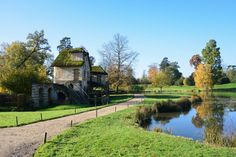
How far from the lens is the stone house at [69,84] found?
44.6 m

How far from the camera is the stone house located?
44.6 meters

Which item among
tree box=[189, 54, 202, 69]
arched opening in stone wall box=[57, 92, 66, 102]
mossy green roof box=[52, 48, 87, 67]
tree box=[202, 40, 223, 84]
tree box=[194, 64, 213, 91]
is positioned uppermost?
tree box=[189, 54, 202, 69]

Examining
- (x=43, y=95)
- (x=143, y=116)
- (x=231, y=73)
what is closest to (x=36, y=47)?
(x=43, y=95)

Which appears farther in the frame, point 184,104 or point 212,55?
point 212,55

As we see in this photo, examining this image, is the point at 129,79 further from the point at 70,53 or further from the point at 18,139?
the point at 18,139

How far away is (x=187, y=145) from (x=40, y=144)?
24.7 ft

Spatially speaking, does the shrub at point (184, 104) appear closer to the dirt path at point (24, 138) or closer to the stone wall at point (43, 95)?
the stone wall at point (43, 95)

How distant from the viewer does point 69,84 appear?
49844 mm

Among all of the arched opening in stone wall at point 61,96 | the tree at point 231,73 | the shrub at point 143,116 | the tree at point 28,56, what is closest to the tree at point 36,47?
the tree at point 28,56

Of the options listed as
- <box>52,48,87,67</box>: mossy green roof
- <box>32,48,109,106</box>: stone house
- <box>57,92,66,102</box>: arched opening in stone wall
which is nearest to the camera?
<box>32,48,109,106</box>: stone house

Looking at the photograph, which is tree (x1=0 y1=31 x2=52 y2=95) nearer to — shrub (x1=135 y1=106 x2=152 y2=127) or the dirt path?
shrub (x1=135 y1=106 x2=152 y2=127)

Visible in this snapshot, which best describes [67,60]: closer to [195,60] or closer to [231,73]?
[231,73]

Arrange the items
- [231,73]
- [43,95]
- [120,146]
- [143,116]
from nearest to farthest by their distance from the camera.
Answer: [120,146]
[143,116]
[43,95]
[231,73]

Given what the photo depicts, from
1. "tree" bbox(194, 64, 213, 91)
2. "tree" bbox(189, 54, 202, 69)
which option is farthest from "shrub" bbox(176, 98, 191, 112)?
"tree" bbox(189, 54, 202, 69)
